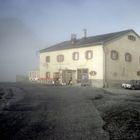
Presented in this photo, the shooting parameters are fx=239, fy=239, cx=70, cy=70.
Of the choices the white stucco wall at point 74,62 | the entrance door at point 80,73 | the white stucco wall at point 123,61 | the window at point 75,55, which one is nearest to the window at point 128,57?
the white stucco wall at point 123,61

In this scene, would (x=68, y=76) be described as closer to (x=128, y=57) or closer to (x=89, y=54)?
(x=89, y=54)

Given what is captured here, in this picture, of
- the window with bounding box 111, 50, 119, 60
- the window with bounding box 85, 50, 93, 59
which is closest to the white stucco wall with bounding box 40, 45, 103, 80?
the window with bounding box 85, 50, 93, 59

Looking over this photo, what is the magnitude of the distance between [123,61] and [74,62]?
8273mm

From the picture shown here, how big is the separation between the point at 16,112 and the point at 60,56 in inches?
1217

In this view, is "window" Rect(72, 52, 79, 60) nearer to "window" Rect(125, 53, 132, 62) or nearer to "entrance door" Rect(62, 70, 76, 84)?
"entrance door" Rect(62, 70, 76, 84)

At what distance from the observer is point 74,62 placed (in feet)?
136

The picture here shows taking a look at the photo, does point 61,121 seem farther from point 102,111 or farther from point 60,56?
point 60,56

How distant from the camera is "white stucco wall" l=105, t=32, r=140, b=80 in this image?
→ 123 ft

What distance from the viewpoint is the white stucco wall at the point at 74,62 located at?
37103mm

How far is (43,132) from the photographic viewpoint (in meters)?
9.73

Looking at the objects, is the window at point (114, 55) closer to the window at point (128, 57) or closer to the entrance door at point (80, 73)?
the window at point (128, 57)

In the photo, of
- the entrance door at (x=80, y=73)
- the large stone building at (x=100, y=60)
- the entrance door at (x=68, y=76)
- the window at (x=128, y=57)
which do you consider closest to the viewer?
the large stone building at (x=100, y=60)

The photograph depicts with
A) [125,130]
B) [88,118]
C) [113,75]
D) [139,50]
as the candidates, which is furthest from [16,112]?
[139,50]

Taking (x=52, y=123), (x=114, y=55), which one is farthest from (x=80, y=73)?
(x=52, y=123)
